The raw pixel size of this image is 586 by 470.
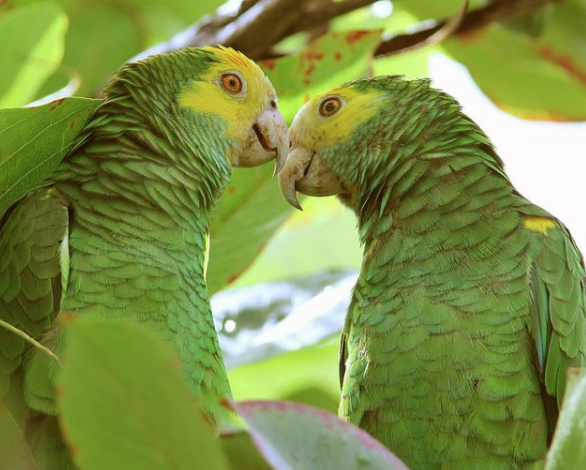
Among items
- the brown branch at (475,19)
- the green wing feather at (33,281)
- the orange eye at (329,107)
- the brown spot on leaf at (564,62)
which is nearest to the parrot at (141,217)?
Answer: the green wing feather at (33,281)

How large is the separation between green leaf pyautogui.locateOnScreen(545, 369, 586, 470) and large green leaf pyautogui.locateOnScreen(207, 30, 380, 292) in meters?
1.18

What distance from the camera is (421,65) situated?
2596 millimetres

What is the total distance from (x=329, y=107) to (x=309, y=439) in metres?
1.30

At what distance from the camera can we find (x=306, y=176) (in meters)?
2.13

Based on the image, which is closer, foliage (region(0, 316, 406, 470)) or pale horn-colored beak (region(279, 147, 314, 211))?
foliage (region(0, 316, 406, 470))

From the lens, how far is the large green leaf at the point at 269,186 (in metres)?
1.99

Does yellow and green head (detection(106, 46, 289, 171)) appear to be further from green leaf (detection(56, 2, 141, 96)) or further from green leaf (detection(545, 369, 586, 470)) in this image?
green leaf (detection(545, 369, 586, 470))

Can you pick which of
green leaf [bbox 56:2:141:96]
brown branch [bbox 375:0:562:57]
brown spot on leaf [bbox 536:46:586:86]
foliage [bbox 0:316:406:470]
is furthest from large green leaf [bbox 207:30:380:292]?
foliage [bbox 0:316:406:470]

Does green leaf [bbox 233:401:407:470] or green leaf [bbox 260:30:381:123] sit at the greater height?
green leaf [bbox 233:401:407:470]

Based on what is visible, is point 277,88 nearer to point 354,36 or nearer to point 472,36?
point 354,36

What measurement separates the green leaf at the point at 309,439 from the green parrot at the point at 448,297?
733 millimetres

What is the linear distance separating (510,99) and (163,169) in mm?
1112

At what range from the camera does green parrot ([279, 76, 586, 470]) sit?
167cm

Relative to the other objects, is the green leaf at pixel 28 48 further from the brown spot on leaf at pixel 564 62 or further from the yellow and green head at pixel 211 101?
the brown spot on leaf at pixel 564 62
